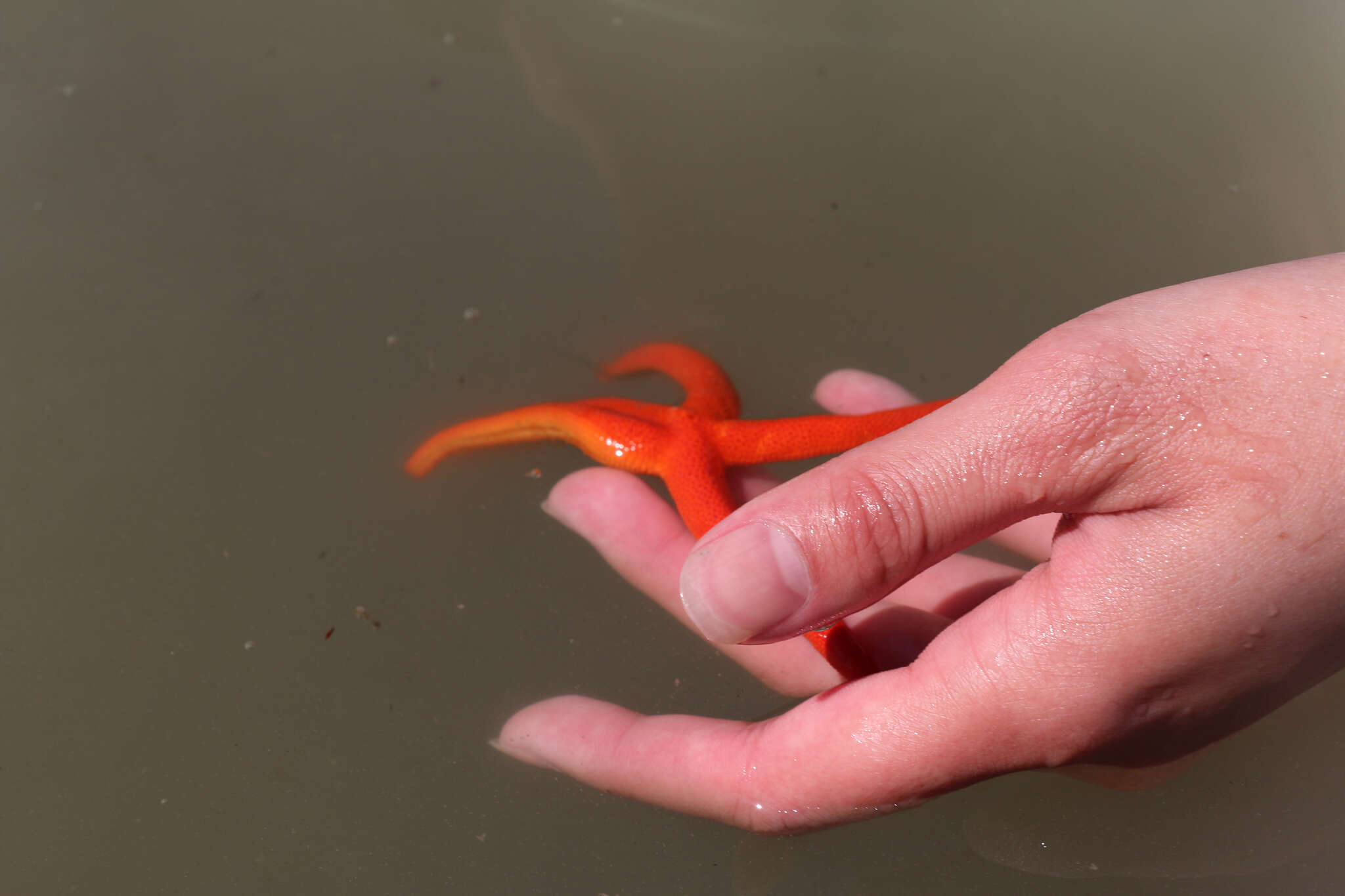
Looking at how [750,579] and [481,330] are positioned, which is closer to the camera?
[750,579]

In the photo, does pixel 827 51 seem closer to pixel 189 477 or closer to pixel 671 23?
pixel 671 23

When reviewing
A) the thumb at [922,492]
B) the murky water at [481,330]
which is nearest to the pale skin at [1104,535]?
the thumb at [922,492]

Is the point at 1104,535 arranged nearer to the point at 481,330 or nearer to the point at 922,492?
the point at 922,492

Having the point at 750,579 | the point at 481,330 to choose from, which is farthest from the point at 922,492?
the point at 481,330

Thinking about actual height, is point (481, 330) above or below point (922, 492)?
below

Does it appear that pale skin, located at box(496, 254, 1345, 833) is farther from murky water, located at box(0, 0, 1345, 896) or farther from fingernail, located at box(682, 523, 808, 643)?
murky water, located at box(0, 0, 1345, 896)

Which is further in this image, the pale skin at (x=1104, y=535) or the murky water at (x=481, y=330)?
the murky water at (x=481, y=330)

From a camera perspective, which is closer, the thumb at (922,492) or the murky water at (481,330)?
the thumb at (922,492)

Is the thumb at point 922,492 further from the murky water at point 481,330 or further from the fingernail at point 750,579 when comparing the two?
the murky water at point 481,330

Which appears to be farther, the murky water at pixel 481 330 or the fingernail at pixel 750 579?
the murky water at pixel 481 330
